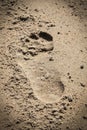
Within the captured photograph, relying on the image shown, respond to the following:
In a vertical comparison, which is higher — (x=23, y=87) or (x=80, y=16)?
(x=80, y=16)

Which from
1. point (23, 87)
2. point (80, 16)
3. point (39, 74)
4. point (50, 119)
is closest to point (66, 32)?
point (80, 16)

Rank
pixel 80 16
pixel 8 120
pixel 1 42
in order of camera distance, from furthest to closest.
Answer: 1. pixel 80 16
2. pixel 1 42
3. pixel 8 120

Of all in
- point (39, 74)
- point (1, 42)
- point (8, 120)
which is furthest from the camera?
point (1, 42)

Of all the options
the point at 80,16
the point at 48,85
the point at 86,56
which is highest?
the point at 80,16

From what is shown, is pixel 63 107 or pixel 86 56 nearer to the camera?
pixel 63 107

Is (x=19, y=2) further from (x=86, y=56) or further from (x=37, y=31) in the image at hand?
(x=86, y=56)
